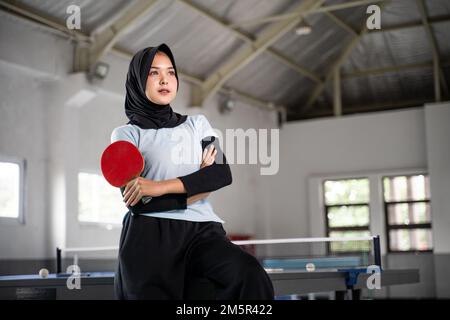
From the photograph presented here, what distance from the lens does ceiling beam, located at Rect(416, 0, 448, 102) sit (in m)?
11.6

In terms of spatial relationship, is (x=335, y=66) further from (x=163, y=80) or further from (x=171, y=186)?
(x=171, y=186)

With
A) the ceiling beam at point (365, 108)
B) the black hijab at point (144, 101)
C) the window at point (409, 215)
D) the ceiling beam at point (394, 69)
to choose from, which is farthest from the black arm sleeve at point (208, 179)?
the ceiling beam at point (365, 108)

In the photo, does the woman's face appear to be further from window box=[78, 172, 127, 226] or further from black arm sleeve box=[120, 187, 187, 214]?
window box=[78, 172, 127, 226]

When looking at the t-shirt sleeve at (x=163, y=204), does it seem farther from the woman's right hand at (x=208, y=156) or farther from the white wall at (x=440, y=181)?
the white wall at (x=440, y=181)

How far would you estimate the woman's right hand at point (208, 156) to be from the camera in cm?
251

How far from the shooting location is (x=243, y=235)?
1323 centimetres

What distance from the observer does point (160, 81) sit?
255cm

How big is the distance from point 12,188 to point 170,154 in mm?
6656

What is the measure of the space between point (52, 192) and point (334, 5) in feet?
17.3

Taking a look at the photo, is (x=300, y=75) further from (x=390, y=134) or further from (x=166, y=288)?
(x=166, y=288)

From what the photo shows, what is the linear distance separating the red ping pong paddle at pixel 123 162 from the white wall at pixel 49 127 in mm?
6261

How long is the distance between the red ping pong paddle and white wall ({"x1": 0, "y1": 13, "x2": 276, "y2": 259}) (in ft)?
20.5

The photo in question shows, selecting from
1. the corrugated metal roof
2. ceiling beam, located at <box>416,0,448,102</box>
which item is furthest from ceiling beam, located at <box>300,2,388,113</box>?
ceiling beam, located at <box>416,0,448,102</box>
